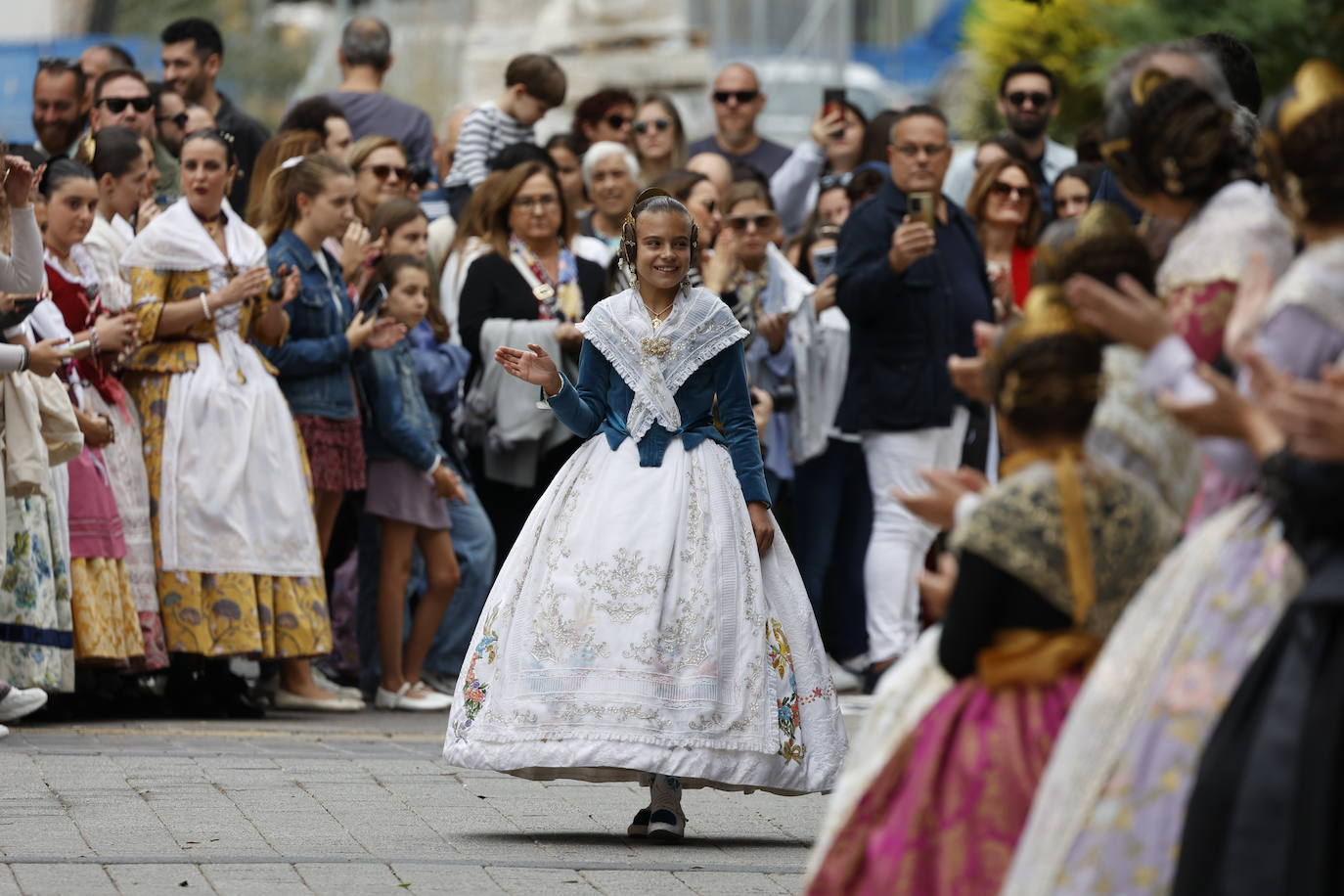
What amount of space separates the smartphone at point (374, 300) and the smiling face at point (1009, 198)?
10.0 ft

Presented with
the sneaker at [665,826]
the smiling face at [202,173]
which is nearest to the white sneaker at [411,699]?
the smiling face at [202,173]

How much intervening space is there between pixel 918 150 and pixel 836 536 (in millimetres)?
2248

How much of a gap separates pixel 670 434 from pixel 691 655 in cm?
75

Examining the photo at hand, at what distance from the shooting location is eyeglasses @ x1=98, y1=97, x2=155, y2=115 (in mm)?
11414

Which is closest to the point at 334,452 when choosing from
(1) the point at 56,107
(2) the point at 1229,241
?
(1) the point at 56,107

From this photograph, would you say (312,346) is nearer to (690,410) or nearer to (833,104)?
(690,410)

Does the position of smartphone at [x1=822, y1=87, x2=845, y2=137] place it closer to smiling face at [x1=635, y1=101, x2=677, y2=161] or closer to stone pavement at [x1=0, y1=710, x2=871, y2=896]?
smiling face at [x1=635, y1=101, x2=677, y2=161]

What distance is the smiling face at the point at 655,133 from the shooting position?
13453 mm

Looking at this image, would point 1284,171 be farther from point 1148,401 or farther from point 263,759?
point 263,759

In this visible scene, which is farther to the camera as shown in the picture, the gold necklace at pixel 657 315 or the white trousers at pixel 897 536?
the white trousers at pixel 897 536

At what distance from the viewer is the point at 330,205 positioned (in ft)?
35.0

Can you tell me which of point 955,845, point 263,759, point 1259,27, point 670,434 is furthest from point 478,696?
point 1259,27

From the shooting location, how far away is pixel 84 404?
9.98 m

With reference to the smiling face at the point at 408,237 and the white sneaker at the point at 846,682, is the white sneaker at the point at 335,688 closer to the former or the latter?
the smiling face at the point at 408,237
